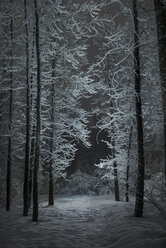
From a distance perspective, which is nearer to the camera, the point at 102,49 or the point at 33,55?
the point at 33,55

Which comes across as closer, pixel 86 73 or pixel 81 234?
pixel 81 234

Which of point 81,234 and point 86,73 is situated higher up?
point 86,73

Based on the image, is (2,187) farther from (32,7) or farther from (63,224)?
(32,7)

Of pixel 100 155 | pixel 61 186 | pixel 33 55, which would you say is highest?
pixel 33 55

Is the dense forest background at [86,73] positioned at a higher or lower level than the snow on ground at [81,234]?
higher

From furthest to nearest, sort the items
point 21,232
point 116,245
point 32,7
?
point 32,7 → point 21,232 → point 116,245

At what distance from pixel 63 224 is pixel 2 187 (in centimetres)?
1004

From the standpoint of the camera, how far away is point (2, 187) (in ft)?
55.0

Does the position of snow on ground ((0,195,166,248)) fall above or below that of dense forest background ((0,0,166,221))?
below

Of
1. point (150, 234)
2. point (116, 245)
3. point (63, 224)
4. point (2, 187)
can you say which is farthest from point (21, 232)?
point (2, 187)

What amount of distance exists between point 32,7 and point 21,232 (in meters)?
8.34

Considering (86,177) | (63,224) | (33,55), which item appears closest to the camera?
(63,224)

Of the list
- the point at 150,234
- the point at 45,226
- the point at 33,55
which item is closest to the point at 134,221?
the point at 150,234

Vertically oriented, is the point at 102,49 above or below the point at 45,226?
above
